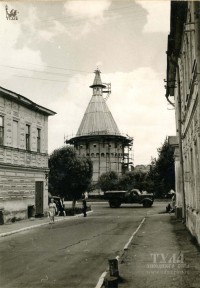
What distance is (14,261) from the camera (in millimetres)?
10594

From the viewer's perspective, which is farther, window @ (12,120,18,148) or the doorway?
the doorway

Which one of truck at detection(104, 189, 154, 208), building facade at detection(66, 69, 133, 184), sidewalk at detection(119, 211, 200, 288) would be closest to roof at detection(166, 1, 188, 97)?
sidewalk at detection(119, 211, 200, 288)

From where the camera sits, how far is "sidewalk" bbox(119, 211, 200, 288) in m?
7.70

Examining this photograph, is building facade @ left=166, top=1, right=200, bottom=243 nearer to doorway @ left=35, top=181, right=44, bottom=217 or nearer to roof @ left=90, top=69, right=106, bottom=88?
doorway @ left=35, top=181, right=44, bottom=217

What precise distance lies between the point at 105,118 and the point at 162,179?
97.9 ft

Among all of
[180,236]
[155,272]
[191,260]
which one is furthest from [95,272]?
[180,236]

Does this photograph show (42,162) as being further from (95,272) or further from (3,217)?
(95,272)

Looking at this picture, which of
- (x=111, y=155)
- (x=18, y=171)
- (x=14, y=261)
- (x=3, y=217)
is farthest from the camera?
(x=111, y=155)

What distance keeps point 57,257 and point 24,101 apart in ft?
48.2

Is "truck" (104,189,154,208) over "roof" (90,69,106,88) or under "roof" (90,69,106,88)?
under

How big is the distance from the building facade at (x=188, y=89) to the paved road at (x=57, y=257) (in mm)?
3013

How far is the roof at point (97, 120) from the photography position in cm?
6450

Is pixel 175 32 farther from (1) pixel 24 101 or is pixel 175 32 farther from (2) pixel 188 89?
(1) pixel 24 101

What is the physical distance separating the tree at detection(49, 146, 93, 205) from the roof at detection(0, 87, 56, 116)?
22.3 ft
